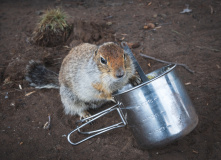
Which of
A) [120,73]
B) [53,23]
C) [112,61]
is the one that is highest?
[53,23]

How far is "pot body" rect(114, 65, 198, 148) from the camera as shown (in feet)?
7.39

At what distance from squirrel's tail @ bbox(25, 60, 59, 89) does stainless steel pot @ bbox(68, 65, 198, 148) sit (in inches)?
82.6

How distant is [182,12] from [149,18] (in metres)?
1.06

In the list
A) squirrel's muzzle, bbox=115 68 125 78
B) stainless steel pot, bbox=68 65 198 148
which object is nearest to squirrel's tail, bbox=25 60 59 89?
squirrel's muzzle, bbox=115 68 125 78

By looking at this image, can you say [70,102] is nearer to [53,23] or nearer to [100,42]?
[100,42]

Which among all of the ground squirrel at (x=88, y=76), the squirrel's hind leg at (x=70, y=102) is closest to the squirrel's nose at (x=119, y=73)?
the ground squirrel at (x=88, y=76)

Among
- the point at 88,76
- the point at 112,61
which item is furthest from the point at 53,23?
the point at 112,61

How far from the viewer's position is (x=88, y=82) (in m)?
3.22

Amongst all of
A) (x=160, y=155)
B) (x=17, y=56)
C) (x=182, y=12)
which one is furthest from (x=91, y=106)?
A: (x=182, y=12)

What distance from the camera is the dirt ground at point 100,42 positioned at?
2947mm

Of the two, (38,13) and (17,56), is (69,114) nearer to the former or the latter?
(17,56)

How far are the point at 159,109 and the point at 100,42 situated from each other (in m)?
3.26

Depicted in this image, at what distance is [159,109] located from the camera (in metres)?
2.27

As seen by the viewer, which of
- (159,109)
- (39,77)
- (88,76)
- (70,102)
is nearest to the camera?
(159,109)
